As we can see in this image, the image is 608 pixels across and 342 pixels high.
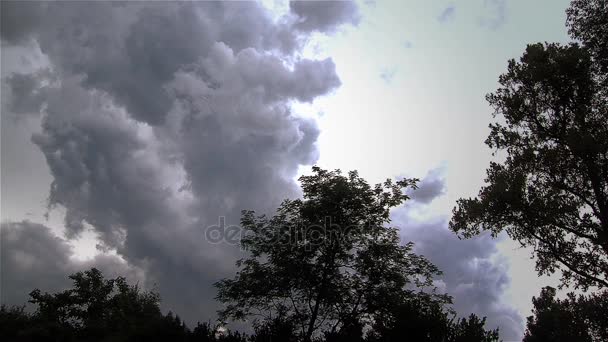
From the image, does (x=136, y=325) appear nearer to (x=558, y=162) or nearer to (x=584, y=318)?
(x=558, y=162)

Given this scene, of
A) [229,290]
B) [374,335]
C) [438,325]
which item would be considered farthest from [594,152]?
[229,290]

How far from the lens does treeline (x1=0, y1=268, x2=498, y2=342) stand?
1170 cm

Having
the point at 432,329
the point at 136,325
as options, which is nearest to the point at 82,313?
the point at 136,325

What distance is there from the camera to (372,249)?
2014cm

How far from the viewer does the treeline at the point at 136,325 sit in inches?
460

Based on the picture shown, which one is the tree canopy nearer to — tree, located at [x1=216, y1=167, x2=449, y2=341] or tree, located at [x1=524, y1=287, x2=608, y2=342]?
tree, located at [x1=216, y1=167, x2=449, y2=341]

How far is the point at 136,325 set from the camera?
1744 cm

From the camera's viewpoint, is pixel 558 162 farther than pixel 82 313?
No

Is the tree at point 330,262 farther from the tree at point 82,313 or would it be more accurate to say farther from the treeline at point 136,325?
the tree at point 82,313

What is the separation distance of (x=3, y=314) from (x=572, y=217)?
53401 mm

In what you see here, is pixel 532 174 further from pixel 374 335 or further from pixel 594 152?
pixel 374 335

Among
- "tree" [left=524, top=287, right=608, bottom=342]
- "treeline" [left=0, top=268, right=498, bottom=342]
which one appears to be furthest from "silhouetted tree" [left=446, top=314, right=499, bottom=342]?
"tree" [left=524, top=287, right=608, bottom=342]

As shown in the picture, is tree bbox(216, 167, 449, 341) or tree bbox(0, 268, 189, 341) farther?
tree bbox(0, 268, 189, 341)

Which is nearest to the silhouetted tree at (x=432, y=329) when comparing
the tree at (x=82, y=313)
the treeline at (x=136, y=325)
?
the treeline at (x=136, y=325)
